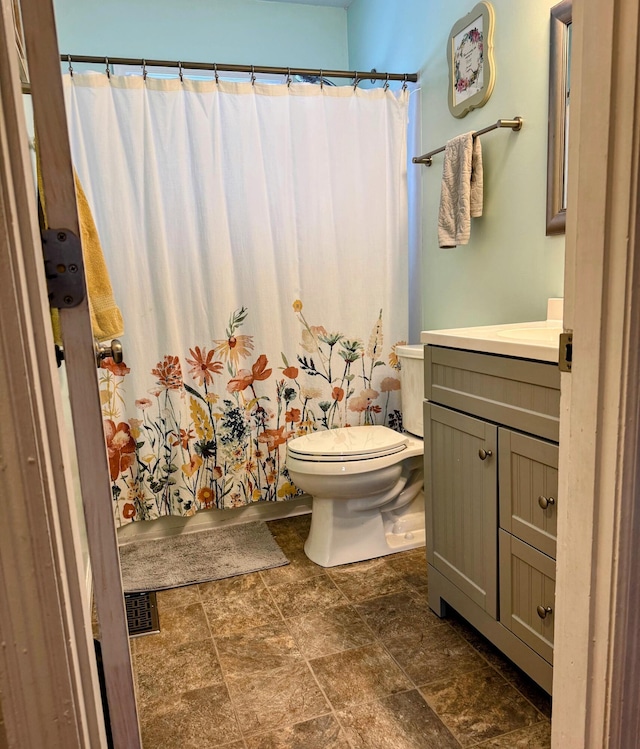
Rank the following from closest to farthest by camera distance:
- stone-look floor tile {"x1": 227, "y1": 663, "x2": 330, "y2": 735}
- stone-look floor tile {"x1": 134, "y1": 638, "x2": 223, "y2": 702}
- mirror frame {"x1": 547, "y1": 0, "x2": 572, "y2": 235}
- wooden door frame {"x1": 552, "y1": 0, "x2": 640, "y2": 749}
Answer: wooden door frame {"x1": 552, "y1": 0, "x2": 640, "y2": 749} → stone-look floor tile {"x1": 227, "y1": 663, "x2": 330, "y2": 735} → stone-look floor tile {"x1": 134, "y1": 638, "x2": 223, "y2": 702} → mirror frame {"x1": 547, "y1": 0, "x2": 572, "y2": 235}

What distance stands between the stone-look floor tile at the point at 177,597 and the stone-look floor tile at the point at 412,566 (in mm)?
731

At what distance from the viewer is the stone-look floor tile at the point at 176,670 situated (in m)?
1.56

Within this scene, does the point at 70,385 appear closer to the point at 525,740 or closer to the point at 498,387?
the point at 498,387

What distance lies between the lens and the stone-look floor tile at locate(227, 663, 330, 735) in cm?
142

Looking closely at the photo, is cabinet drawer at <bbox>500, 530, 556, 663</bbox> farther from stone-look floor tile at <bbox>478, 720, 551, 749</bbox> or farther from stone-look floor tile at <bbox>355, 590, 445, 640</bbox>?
stone-look floor tile at <bbox>355, 590, 445, 640</bbox>

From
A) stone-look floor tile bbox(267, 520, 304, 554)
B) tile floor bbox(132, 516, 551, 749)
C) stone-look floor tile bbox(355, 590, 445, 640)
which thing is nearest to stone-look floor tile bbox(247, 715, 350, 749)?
tile floor bbox(132, 516, 551, 749)

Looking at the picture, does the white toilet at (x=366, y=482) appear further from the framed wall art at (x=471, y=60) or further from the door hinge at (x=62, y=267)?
the door hinge at (x=62, y=267)

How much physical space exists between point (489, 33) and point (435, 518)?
62.9 inches

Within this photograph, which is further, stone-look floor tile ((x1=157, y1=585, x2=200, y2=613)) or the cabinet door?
stone-look floor tile ((x1=157, y1=585, x2=200, y2=613))

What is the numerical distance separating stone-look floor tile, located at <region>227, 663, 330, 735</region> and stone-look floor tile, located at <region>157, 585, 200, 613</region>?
1.52ft

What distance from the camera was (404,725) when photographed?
138 cm

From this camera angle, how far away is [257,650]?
1.71 m

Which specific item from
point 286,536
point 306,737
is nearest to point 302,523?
point 286,536

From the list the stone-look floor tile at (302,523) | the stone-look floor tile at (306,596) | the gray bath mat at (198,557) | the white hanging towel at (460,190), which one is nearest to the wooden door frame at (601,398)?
the stone-look floor tile at (306,596)
